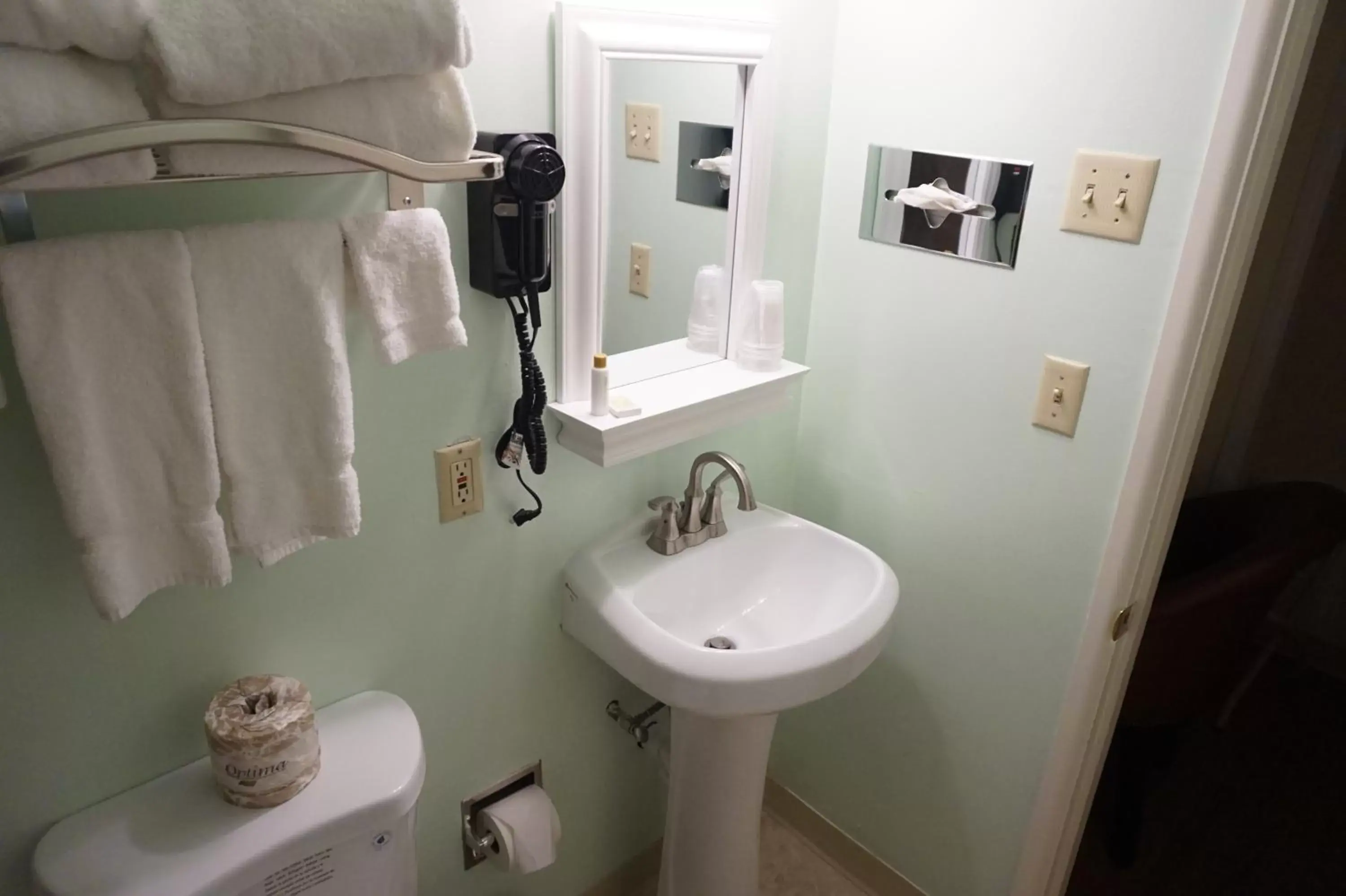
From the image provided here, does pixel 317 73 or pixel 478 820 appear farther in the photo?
pixel 478 820

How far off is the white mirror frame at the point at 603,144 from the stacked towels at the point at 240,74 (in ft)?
0.93

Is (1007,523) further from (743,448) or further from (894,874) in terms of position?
(894,874)

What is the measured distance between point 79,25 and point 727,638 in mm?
1197

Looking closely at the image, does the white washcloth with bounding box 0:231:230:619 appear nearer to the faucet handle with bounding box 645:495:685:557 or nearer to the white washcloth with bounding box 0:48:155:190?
the white washcloth with bounding box 0:48:155:190

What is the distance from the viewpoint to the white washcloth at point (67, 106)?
2.06 feet

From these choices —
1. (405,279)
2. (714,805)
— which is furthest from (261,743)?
(714,805)

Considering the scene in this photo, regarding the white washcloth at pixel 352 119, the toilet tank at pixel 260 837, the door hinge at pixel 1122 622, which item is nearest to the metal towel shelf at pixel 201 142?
the white washcloth at pixel 352 119

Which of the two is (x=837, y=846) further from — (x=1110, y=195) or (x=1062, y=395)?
(x=1110, y=195)

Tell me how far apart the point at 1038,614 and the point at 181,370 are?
1285 mm

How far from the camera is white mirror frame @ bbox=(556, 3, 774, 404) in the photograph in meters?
1.12

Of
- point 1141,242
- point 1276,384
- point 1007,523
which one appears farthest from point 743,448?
point 1276,384

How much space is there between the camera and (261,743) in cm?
96

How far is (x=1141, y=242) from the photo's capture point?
3.90 ft

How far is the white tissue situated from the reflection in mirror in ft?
0.99
